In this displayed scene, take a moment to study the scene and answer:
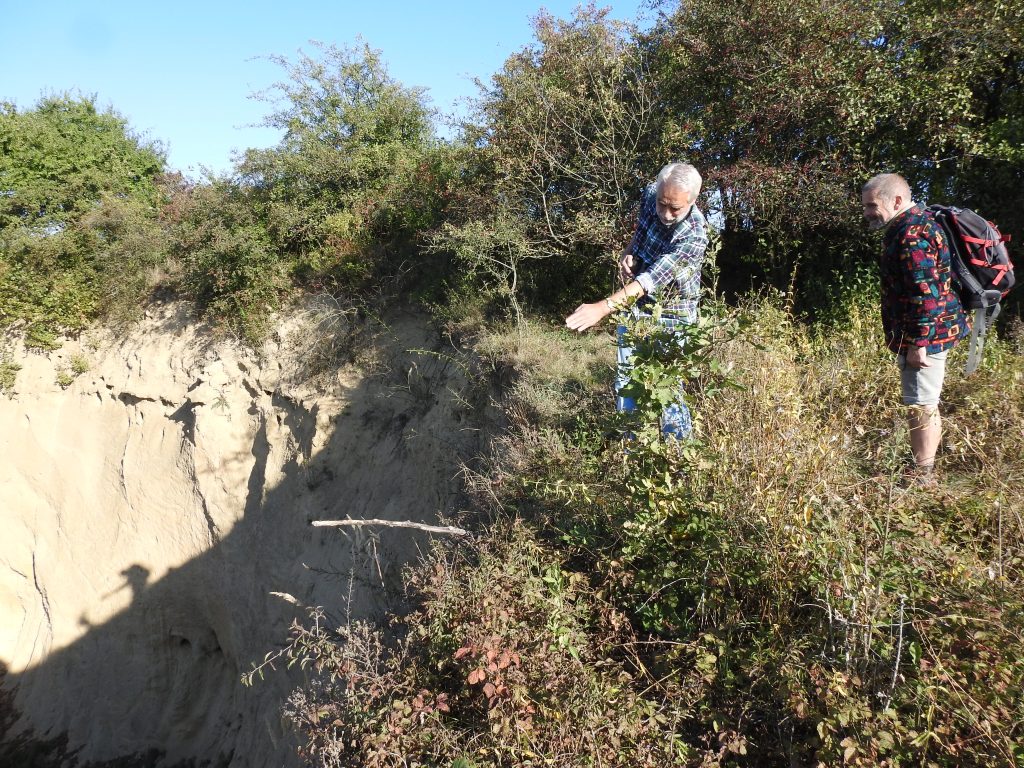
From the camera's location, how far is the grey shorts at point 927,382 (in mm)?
3449

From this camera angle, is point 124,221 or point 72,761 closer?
point 72,761

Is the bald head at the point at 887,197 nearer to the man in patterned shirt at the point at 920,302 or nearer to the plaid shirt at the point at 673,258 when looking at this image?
the man in patterned shirt at the point at 920,302

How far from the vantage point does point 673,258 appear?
3705 millimetres

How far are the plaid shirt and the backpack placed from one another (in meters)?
1.27

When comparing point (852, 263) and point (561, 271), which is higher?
point (561, 271)

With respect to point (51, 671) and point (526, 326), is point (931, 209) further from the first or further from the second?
point (51, 671)

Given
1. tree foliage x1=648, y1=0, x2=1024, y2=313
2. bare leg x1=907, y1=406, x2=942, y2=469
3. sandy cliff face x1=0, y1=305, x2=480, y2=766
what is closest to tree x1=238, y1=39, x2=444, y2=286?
sandy cliff face x1=0, y1=305, x2=480, y2=766

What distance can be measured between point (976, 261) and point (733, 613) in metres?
2.35

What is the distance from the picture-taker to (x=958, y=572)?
2445mm

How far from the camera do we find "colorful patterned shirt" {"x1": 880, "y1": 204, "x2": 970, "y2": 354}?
3.40 m

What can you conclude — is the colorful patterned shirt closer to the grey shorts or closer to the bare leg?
the grey shorts

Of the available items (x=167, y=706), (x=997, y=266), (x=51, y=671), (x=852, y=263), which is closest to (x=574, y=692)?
(x=997, y=266)

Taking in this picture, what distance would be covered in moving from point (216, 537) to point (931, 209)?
30.0 ft

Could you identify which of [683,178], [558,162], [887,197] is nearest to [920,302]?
[887,197]
